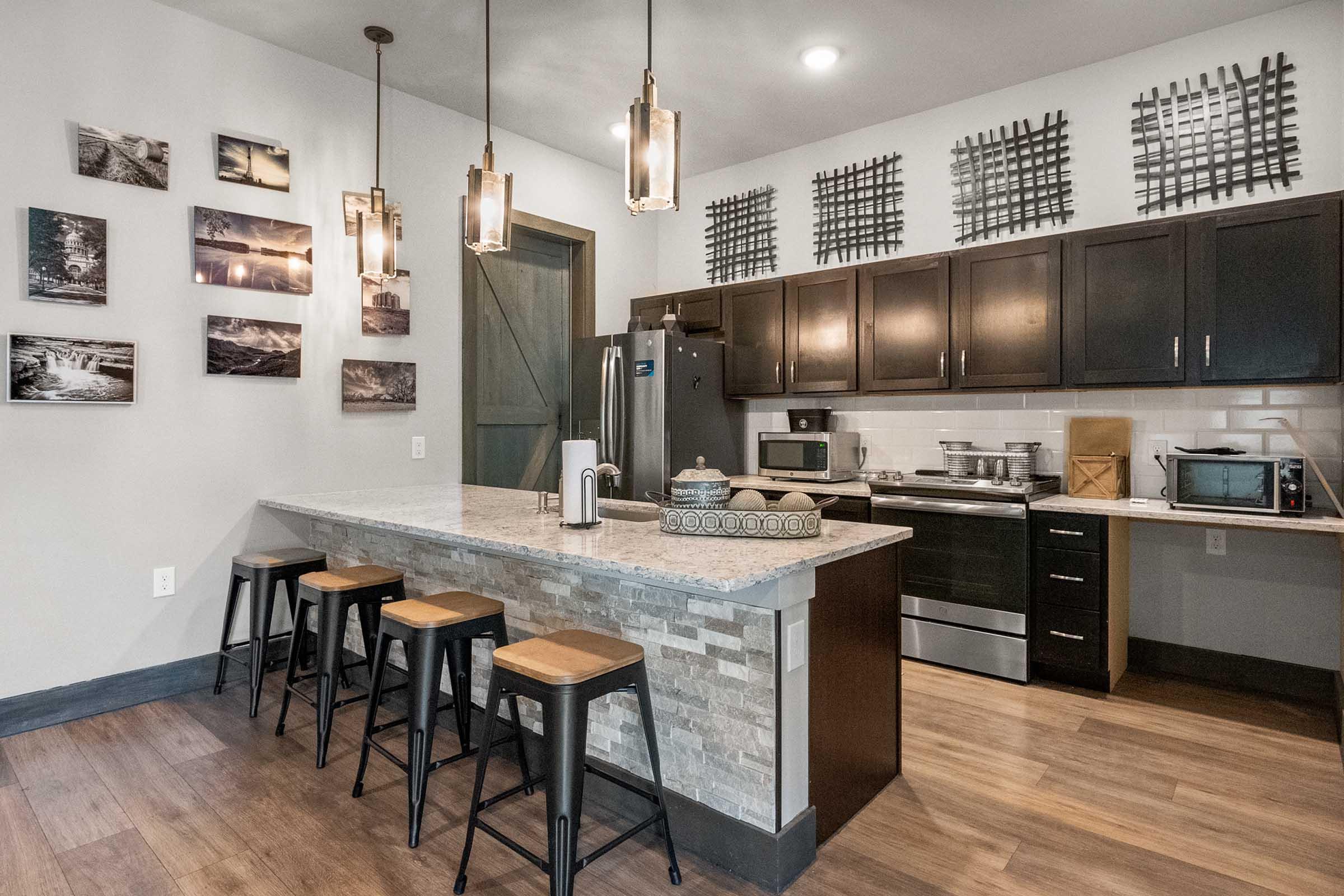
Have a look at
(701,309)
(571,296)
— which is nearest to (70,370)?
(571,296)

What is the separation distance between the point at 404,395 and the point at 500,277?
105 cm

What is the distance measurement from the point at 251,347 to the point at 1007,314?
3680 millimetres

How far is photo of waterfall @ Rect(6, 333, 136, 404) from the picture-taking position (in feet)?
9.00

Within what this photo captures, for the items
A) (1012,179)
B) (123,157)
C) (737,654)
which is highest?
(1012,179)

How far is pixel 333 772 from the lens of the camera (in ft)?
8.06

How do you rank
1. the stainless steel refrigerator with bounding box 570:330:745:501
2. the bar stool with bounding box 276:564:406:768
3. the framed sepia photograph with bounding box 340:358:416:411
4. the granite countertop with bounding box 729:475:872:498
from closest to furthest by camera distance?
the bar stool with bounding box 276:564:406:768 < the framed sepia photograph with bounding box 340:358:416:411 < the granite countertop with bounding box 729:475:872:498 < the stainless steel refrigerator with bounding box 570:330:745:501

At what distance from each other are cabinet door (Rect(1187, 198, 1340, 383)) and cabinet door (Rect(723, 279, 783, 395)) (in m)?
2.14

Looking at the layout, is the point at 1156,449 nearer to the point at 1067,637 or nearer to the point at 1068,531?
the point at 1068,531

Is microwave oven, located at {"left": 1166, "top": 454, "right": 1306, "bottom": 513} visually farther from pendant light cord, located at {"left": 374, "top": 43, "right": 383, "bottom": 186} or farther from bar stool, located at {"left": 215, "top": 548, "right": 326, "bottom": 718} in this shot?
pendant light cord, located at {"left": 374, "top": 43, "right": 383, "bottom": 186}

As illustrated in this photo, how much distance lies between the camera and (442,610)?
7.28ft

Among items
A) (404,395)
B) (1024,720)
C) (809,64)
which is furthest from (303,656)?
(809,64)

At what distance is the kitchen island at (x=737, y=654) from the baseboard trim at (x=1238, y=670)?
1967 mm

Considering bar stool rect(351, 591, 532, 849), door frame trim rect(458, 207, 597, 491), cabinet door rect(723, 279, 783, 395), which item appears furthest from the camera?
cabinet door rect(723, 279, 783, 395)

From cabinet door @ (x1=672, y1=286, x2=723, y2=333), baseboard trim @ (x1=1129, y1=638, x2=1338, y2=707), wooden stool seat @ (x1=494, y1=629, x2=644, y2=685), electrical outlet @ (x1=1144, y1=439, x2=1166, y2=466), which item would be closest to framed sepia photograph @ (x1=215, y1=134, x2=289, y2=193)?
cabinet door @ (x1=672, y1=286, x2=723, y2=333)
